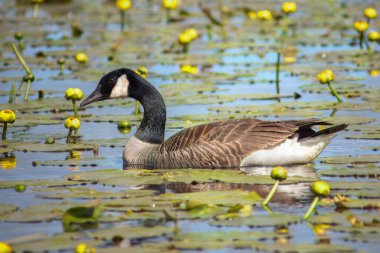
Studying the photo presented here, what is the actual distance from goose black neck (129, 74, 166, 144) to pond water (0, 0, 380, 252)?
465 millimetres

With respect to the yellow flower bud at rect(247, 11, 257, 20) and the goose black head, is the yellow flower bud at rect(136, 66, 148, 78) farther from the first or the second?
the yellow flower bud at rect(247, 11, 257, 20)

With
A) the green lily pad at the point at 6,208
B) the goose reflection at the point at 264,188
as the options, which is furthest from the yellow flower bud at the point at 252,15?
the green lily pad at the point at 6,208

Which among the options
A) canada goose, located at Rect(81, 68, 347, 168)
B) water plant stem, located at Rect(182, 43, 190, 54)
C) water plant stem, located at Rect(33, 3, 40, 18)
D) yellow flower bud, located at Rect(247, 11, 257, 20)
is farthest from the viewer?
water plant stem, located at Rect(33, 3, 40, 18)

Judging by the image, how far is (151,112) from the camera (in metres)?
11.7

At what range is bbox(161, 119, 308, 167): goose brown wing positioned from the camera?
426 inches

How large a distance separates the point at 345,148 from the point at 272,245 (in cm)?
459

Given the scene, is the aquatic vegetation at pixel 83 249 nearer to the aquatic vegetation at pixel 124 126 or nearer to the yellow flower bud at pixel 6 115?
the yellow flower bud at pixel 6 115

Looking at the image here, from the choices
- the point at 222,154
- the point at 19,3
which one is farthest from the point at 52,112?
the point at 19,3

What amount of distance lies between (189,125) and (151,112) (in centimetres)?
165

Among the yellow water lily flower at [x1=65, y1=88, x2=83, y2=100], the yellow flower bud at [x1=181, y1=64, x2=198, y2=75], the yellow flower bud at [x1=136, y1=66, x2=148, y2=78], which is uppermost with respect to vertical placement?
the yellow flower bud at [x1=136, y1=66, x2=148, y2=78]

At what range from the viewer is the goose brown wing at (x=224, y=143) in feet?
35.5

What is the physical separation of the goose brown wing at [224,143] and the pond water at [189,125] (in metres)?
0.27

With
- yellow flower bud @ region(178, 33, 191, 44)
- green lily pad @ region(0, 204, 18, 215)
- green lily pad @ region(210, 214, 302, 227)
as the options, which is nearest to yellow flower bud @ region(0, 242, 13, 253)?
green lily pad @ region(0, 204, 18, 215)

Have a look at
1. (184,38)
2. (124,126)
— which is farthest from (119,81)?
(184,38)
